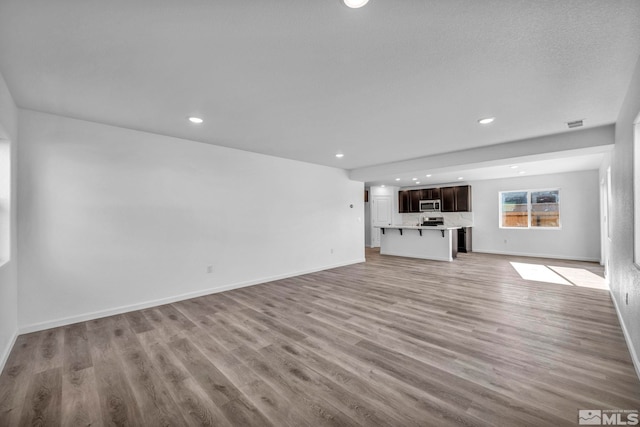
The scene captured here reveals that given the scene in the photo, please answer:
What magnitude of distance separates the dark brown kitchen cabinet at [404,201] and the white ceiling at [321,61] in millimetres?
6708

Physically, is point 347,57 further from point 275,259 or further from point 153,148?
point 275,259

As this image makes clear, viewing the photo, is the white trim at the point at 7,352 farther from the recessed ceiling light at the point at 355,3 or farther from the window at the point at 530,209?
the window at the point at 530,209

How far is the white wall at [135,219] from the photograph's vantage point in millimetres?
3045

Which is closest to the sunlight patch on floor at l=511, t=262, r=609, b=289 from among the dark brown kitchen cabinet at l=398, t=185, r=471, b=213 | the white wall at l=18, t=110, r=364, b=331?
the dark brown kitchen cabinet at l=398, t=185, r=471, b=213

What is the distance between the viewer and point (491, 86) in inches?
96.8

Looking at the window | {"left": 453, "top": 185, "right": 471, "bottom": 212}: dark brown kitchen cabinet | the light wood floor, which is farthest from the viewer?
{"left": 453, "top": 185, "right": 471, "bottom": 212}: dark brown kitchen cabinet

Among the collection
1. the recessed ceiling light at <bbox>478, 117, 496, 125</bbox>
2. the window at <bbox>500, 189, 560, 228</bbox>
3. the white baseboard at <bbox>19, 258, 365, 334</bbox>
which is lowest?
the white baseboard at <bbox>19, 258, 365, 334</bbox>

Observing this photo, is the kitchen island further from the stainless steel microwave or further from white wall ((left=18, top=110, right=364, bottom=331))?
white wall ((left=18, top=110, right=364, bottom=331))

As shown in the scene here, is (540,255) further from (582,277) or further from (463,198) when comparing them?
(582,277)

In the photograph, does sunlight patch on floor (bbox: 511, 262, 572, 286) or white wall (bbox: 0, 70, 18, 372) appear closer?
white wall (bbox: 0, 70, 18, 372)

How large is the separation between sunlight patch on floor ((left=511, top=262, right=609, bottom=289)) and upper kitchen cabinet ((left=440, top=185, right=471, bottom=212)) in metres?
2.91

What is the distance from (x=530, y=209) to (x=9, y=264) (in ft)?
35.5

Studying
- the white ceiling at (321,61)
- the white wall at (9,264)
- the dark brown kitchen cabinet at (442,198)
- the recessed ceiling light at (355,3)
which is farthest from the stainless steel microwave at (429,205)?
the white wall at (9,264)

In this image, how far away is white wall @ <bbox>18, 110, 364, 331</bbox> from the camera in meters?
3.04
